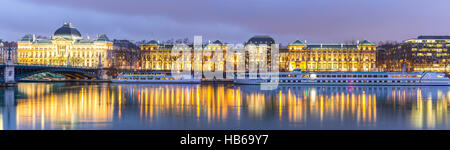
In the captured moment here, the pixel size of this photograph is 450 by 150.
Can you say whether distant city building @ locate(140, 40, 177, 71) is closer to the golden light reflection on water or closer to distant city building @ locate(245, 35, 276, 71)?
distant city building @ locate(245, 35, 276, 71)

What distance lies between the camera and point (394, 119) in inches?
1031

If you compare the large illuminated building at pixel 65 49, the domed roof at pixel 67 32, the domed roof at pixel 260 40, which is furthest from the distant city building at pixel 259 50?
the domed roof at pixel 67 32

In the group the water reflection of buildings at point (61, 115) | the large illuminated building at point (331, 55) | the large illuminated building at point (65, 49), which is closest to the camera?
the water reflection of buildings at point (61, 115)

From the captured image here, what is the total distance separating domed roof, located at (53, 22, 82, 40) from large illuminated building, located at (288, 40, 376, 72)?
62380 mm

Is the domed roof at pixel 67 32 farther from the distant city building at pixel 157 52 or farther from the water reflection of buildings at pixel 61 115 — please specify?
the water reflection of buildings at pixel 61 115

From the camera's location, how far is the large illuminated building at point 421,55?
121 meters

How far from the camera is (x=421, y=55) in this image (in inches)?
5605

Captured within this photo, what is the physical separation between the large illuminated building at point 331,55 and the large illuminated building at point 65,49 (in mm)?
53566

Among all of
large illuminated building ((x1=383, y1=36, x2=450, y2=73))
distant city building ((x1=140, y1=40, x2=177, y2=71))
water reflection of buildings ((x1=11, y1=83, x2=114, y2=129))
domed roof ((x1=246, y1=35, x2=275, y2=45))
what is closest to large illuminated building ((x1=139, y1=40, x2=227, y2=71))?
distant city building ((x1=140, y1=40, x2=177, y2=71))
